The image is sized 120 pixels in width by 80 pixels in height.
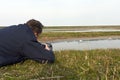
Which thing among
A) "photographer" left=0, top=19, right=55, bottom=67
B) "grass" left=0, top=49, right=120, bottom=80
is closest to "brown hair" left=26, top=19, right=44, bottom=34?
"photographer" left=0, top=19, right=55, bottom=67

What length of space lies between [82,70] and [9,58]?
56.4 inches

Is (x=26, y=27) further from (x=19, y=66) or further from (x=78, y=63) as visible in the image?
(x=78, y=63)

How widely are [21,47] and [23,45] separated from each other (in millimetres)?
59

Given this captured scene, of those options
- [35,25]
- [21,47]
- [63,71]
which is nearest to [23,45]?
[21,47]

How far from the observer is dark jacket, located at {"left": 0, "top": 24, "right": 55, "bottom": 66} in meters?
6.54

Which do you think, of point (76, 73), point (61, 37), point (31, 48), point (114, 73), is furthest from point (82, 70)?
point (61, 37)

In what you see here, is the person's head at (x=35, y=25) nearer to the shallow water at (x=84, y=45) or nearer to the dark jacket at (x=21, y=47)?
the dark jacket at (x=21, y=47)

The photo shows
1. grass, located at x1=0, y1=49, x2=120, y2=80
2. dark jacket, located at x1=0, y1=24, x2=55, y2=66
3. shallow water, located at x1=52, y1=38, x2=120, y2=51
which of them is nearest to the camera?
grass, located at x1=0, y1=49, x2=120, y2=80

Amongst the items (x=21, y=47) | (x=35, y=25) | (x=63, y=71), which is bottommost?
(x=63, y=71)

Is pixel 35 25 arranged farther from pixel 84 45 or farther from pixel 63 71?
pixel 84 45

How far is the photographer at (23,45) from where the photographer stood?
258 inches

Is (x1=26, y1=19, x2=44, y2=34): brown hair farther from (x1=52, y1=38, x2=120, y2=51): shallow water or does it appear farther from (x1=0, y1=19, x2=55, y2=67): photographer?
(x1=52, y1=38, x2=120, y2=51): shallow water

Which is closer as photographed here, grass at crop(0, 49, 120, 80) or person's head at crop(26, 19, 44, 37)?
grass at crop(0, 49, 120, 80)

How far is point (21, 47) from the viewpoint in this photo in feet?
21.6
